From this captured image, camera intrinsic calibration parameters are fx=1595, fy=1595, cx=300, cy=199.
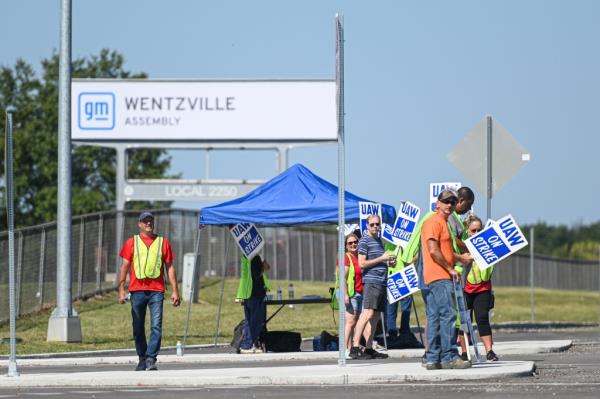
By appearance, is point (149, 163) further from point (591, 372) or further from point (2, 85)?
point (591, 372)

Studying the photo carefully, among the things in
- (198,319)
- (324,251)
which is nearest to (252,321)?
(198,319)

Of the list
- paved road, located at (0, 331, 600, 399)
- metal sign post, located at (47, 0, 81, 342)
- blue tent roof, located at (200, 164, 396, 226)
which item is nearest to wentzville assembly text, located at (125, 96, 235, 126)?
metal sign post, located at (47, 0, 81, 342)

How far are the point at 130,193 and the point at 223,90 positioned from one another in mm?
4822

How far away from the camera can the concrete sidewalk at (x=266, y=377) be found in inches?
650

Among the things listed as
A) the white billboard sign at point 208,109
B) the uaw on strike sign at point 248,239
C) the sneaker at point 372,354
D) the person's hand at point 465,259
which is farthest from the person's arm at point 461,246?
the white billboard sign at point 208,109

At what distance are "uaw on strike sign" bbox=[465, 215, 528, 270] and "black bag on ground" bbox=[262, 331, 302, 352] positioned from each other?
5794 millimetres

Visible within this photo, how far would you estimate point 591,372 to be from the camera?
1780 centimetres

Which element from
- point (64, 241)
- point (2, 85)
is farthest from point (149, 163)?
point (64, 241)

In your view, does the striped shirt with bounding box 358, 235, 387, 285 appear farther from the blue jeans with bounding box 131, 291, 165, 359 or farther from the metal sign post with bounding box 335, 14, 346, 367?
the blue jeans with bounding box 131, 291, 165, 359

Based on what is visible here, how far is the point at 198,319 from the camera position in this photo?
111 feet

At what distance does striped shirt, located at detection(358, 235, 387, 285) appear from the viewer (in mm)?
20969

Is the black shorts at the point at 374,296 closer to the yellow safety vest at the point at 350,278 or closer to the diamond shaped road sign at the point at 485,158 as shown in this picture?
the yellow safety vest at the point at 350,278

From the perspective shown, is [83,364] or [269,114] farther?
[269,114]

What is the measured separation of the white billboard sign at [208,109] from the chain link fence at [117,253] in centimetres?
397
